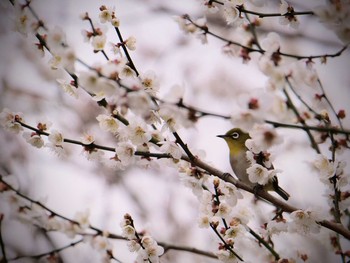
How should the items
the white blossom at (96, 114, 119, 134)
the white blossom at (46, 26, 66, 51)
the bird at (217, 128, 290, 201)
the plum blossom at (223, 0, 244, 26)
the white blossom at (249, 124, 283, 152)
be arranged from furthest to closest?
the bird at (217, 128, 290, 201) < the plum blossom at (223, 0, 244, 26) < the white blossom at (96, 114, 119, 134) < the white blossom at (46, 26, 66, 51) < the white blossom at (249, 124, 283, 152)

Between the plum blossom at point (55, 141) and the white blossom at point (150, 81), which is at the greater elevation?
the white blossom at point (150, 81)

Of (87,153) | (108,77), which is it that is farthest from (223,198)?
(108,77)

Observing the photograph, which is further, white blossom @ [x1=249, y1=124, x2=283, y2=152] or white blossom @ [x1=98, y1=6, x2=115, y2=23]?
white blossom @ [x1=98, y1=6, x2=115, y2=23]

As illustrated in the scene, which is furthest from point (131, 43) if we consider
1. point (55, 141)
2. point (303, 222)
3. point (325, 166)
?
point (303, 222)

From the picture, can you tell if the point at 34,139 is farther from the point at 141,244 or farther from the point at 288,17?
the point at 288,17

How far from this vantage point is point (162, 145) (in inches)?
70.5

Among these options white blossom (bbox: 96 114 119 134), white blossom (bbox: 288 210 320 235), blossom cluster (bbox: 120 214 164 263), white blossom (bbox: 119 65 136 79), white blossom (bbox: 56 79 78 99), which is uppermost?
white blossom (bbox: 119 65 136 79)

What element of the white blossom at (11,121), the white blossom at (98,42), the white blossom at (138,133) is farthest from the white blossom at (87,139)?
the white blossom at (98,42)

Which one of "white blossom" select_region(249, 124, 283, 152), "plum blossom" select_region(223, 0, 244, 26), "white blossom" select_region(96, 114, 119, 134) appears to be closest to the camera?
"white blossom" select_region(249, 124, 283, 152)

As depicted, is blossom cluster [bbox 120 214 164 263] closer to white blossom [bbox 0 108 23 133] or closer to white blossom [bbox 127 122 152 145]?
→ white blossom [bbox 127 122 152 145]

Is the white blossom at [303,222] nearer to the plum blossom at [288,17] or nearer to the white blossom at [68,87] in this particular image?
the plum blossom at [288,17]

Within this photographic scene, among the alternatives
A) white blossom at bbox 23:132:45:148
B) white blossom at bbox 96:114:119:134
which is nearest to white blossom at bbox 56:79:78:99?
white blossom at bbox 96:114:119:134

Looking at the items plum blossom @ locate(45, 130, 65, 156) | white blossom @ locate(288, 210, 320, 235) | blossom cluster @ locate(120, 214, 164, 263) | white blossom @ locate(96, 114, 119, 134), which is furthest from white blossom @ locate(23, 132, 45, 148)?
white blossom @ locate(288, 210, 320, 235)

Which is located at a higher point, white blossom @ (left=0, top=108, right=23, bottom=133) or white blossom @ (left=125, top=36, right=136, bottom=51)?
white blossom @ (left=125, top=36, right=136, bottom=51)
